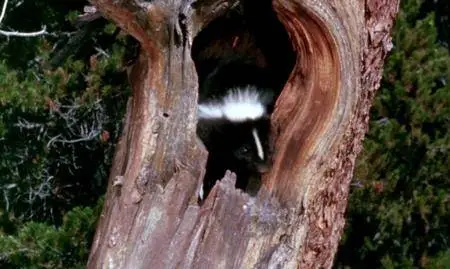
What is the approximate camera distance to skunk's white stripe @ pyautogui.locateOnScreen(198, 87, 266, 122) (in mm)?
4242

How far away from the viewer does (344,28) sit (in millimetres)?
3689

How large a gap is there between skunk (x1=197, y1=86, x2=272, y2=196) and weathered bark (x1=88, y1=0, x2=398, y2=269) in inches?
11.0

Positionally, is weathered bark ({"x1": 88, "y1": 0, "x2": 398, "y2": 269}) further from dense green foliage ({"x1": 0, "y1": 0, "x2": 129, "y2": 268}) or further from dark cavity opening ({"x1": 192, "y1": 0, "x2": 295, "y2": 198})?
dense green foliage ({"x1": 0, "y1": 0, "x2": 129, "y2": 268})

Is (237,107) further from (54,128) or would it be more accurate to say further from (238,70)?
(54,128)

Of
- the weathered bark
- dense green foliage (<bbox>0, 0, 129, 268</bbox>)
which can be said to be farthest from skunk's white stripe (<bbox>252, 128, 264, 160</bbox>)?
dense green foliage (<bbox>0, 0, 129, 268</bbox>)

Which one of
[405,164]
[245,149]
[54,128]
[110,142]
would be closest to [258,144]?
[245,149]

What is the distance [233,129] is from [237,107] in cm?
9

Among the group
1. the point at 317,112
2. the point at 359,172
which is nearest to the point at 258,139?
the point at 317,112

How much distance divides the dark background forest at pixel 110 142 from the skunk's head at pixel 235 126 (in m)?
1.88

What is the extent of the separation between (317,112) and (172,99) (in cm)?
52

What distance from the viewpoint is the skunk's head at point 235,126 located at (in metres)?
4.12

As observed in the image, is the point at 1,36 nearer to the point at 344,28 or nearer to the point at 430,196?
the point at 430,196

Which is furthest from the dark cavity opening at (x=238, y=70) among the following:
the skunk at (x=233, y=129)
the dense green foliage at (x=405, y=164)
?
the dense green foliage at (x=405, y=164)

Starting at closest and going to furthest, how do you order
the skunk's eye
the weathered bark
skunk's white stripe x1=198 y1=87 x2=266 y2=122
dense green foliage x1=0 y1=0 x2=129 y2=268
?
the weathered bark, the skunk's eye, skunk's white stripe x1=198 y1=87 x2=266 y2=122, dense green foliage x1=0 y1=0 x2=129 y2=268
